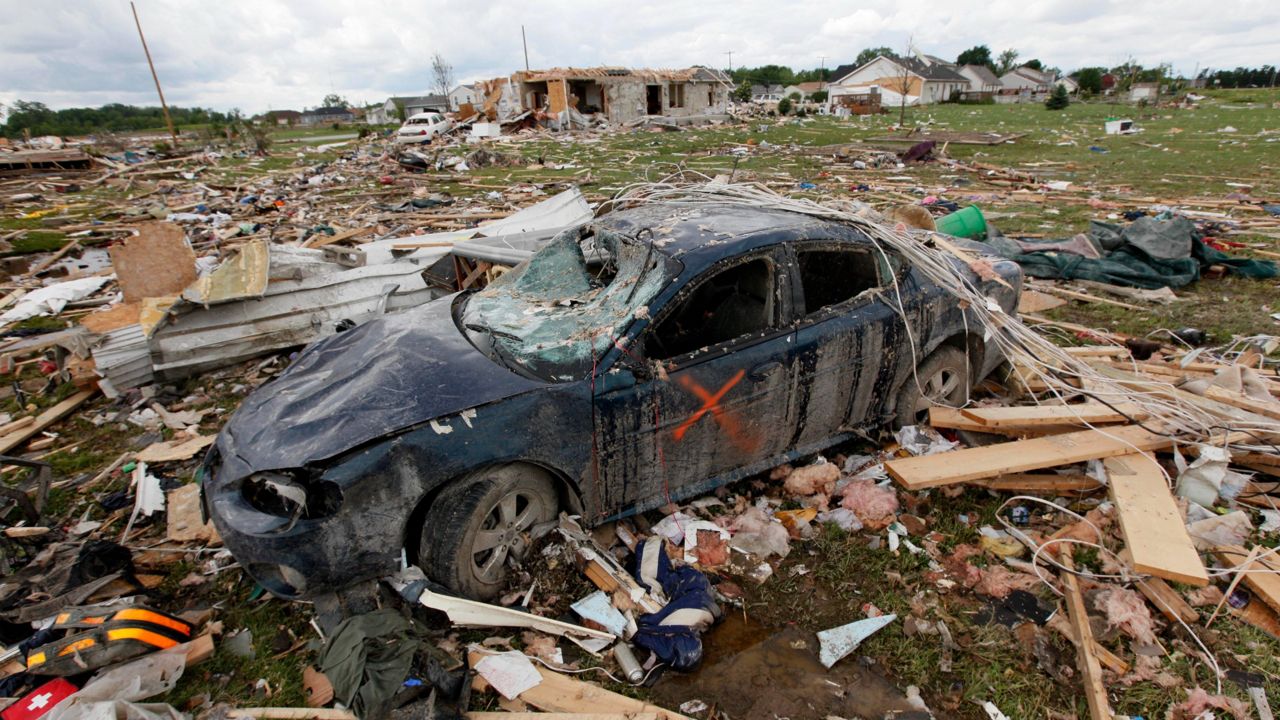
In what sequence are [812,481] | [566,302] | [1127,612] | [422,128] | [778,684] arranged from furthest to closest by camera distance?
1. [422,128]
2. [812,481]
3. [566,302]
4. [1127,612]
5. [778,684]

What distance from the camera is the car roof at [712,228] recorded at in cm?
358

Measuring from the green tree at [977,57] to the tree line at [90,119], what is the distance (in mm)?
90272

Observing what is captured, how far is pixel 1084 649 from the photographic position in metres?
2.84

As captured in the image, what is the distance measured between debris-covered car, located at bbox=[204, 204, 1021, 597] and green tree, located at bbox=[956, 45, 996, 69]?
101227 mm

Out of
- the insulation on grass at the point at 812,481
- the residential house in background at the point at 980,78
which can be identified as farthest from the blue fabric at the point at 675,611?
the residential house in background at the point at 980,78

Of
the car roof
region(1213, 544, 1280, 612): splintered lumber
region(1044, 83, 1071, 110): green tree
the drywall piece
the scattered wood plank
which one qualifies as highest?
region(1044, 83, 1071, 110): green tree

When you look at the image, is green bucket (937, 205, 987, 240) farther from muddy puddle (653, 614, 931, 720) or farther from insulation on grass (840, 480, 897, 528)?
muddy puddle (653, 614, 931, 720)

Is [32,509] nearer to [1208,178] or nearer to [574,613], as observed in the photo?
[574,613]

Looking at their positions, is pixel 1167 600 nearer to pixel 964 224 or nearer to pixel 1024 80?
pixel 964 224

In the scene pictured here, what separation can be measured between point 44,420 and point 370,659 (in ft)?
16.1

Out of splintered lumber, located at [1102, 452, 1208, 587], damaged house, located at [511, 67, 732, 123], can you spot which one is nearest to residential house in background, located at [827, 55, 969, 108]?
damaged house, located at [511, 67, 732, 123]

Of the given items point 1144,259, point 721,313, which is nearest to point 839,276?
point 721,313

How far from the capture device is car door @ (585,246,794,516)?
3.26m

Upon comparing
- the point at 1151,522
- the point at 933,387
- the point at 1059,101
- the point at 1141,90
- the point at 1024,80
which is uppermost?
the point at 1024,80
